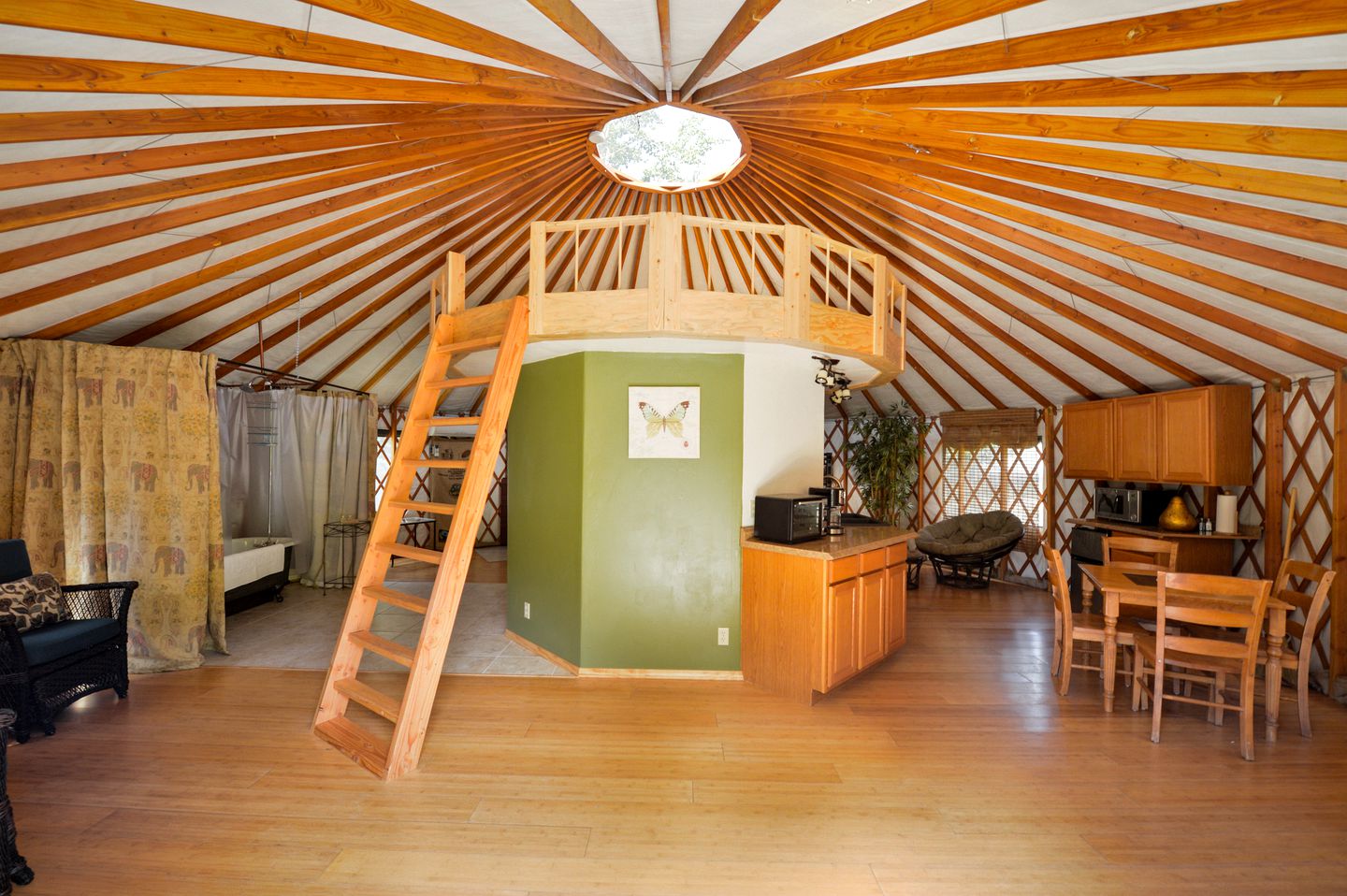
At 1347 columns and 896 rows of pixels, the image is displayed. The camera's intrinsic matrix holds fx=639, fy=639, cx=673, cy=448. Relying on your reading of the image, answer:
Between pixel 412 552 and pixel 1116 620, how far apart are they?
3726 millimetres

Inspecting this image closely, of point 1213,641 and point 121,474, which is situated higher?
point 121,474

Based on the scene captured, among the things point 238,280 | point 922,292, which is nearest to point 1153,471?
→ point 922,292

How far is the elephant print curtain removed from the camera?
3863 mm

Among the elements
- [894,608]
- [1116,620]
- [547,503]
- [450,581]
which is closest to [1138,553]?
[1116,620]

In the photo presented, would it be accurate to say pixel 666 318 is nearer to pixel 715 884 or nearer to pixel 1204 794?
pixel 715 884

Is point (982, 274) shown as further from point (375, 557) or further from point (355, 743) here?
point (355, 743)

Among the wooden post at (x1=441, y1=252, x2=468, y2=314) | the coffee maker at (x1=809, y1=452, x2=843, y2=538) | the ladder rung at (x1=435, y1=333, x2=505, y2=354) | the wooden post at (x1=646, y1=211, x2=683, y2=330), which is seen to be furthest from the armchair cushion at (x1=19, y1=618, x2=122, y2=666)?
the coffee maker at (x1=809, y1=452, x2=843, y2=538)

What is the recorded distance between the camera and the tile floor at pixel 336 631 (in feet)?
13.8

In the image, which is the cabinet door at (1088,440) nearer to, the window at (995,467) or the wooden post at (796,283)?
the window at (995,467)

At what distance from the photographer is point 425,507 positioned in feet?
9.86

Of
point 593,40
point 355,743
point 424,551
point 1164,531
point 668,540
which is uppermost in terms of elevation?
point 593,40

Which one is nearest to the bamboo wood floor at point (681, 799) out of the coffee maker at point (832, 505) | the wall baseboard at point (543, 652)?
the wall baseboard at point (543, 652)

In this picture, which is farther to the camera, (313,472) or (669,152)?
(313,472)

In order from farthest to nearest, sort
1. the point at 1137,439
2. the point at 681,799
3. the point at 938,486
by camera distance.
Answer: the point at 938,486 < the point at 1137,439 < the point at 681,799
